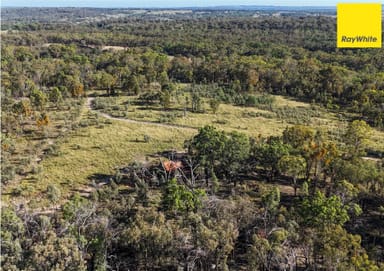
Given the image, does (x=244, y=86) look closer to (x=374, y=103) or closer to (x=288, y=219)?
(x=374, y=103)

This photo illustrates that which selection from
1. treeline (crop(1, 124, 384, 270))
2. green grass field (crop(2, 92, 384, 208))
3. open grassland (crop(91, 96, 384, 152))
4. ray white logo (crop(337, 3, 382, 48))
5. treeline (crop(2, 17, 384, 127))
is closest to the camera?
treeline (crop(1, 124, 384, 270))

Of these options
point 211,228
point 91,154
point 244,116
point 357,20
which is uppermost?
point 357,20

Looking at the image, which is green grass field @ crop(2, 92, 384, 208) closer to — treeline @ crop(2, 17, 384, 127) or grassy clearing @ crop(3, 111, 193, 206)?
grassy clearing @ crop(3, 111, 193, 206)

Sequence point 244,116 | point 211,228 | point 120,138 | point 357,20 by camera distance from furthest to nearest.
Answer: point 244,116 → point 120,138 → point 357,20 → point 211,228

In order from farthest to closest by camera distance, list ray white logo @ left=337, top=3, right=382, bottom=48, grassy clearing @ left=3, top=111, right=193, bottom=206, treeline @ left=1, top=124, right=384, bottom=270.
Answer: ray white logo @ left=337, top=3, right=382, bottom=48
grassy clearing @ left=3, top=111, right=193, bottom=206
treeline @ left=1, top=124, right=384, bottom=270

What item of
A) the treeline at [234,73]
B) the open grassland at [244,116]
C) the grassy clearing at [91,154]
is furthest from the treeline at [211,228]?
the treeline at [234,73]

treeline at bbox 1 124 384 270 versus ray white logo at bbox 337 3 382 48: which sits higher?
ray white logo at bbox 337 3 382 48

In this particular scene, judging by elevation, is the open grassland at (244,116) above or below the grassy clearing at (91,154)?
above

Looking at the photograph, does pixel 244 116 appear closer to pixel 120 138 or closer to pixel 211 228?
pixel 120 138

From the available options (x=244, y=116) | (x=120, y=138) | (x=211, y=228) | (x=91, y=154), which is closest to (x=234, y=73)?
(x=244, y=116)

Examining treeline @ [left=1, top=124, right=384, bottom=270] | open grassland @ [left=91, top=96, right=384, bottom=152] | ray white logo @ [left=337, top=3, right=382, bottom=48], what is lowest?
treeline @ [left=1, top=124, right=384, bottom=270]

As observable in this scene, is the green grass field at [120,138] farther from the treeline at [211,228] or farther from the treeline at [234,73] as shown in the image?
the treeline at [234,73]

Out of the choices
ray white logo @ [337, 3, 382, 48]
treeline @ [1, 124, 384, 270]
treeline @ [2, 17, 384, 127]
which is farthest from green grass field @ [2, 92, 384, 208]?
ray white logo @ [337, 3, 382, 48]
